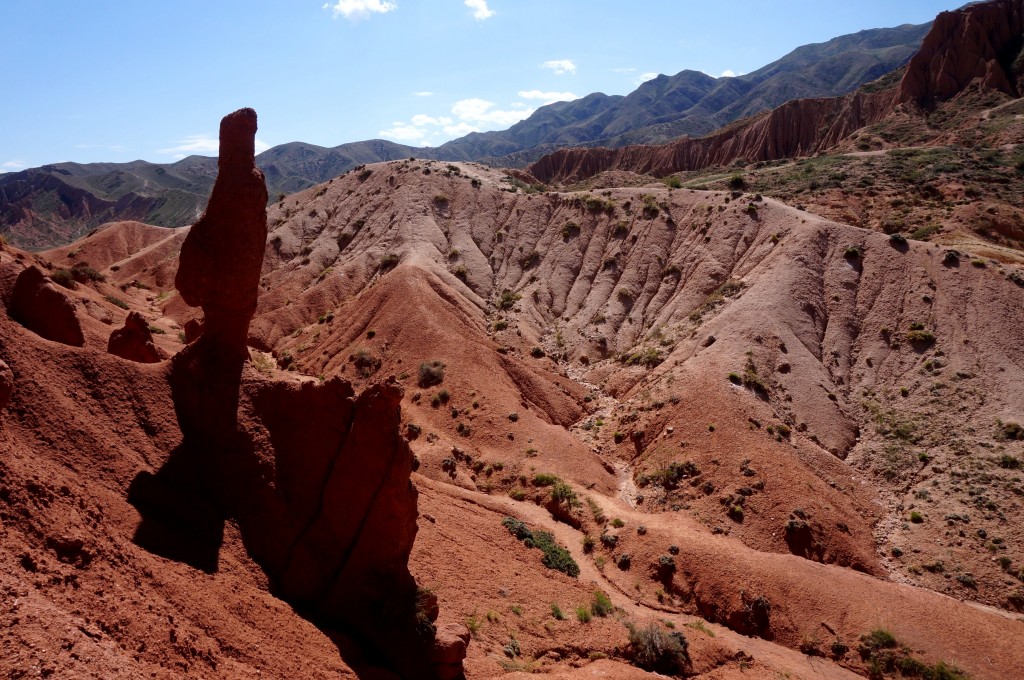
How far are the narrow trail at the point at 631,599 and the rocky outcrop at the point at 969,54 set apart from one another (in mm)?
97188

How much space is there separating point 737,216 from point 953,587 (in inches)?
1403

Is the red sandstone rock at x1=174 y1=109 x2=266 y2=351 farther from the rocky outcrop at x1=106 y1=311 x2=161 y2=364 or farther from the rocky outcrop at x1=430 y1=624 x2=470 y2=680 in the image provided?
the rocky outcrop at x1=430 y1=624 x2=470 y2=680

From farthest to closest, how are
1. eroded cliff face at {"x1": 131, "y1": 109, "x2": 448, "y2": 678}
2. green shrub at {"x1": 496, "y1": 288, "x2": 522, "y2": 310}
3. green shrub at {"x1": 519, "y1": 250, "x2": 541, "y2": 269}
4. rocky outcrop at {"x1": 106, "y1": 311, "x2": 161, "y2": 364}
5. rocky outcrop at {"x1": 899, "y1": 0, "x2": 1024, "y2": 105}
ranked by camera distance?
1. rocky outcrop at {"x1": 899, "y1": 0, "x2": 1024, "y2": 105}
2. green shrub at {"x1": 519, "y1": 250, "x2": 541, "y2": 269}
3. green shrub at {"x1": 496, "y1": 288, "x2": 522, "y2": 310}
4. rocky outcrop at {"x1": 106, "y1": 311, "x2": 161, "y2": 364}
5. eroded cliff face at {"x1": 131, "y1": 109, "x2": 448, "y2": 678}

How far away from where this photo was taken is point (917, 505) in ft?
97.7

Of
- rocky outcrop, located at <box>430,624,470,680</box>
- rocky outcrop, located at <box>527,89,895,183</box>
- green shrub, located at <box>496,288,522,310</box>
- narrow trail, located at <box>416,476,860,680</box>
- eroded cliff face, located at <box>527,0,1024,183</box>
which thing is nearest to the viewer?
rocky outcrop, located at <box>430,624,470,680</box>

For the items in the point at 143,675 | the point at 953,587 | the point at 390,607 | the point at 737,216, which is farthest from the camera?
the point at 737,216

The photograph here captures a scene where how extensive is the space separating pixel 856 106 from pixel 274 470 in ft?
392

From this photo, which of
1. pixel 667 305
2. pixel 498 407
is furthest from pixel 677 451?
pixel 667 305

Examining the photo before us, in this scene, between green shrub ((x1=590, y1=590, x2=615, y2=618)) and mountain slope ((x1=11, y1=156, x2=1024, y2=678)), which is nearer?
green shrub ((x1=590, y1=590, x2=615, y2=618))

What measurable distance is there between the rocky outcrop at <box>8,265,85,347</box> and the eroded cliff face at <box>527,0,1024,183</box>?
370ft

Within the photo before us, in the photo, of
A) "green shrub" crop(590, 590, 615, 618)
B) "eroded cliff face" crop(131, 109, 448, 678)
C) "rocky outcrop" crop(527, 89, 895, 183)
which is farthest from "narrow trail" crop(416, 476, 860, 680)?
"rocky outcrop" crop(527, 89, 895, 183)

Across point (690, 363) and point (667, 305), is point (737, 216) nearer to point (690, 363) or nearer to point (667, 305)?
point (667, 305)

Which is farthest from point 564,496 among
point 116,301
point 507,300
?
point 116,301

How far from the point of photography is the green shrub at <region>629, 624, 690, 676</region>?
17.6 m
